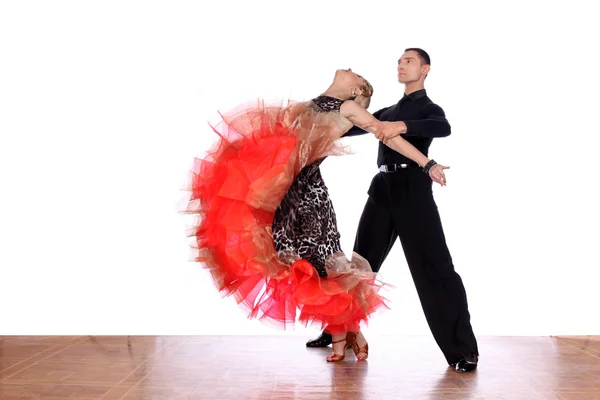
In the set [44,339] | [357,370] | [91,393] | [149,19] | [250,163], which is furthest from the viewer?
[149,19]

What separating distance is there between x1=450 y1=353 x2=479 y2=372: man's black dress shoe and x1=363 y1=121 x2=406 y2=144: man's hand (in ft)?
3.78

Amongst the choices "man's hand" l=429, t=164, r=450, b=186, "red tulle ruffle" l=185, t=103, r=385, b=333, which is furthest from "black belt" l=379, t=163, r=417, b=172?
"red tulle ruffle" l=185, t=103, r=385, b=333

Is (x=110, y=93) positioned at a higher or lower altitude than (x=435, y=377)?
higher

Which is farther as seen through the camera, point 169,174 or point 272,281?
point 169,174

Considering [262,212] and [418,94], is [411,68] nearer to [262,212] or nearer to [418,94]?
[418,94]

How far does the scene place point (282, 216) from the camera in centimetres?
370

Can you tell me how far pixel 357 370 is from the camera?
3801mm

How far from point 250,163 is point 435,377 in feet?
4.47

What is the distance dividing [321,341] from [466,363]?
976 millimetres

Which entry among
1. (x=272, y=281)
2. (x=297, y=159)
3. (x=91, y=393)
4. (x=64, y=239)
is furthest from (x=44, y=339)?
(x=297, y=159)

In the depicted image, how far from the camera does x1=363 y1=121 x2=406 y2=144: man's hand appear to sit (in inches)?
146

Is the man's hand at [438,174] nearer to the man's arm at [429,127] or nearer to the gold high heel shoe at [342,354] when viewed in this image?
the man's arm at [429,127]

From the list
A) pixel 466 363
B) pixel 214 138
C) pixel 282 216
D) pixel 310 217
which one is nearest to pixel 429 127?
pixel 310 217

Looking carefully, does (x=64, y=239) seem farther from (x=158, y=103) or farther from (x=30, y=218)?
(x=158, y=103)
